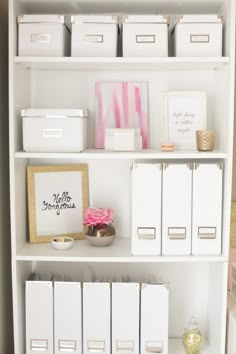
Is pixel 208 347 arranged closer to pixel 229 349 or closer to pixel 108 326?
pixel 229 349

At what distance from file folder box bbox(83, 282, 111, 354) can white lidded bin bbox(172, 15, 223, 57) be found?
95 centimetres

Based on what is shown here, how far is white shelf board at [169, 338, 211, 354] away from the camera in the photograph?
2016 millimetres

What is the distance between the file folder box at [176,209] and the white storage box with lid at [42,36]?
0.61 meters

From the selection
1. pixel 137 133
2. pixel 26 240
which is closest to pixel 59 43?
pixel 137 133

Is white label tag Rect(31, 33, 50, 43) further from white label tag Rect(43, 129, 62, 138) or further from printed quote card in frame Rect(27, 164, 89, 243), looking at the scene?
printed quote card in frame Rect(27, 164, 89, 243)

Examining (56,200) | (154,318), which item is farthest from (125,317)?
(56,200)

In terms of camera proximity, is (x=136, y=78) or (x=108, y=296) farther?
(x=136, y=78)

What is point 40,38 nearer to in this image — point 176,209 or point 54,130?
point 54,130

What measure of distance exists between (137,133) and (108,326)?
764 millimetres

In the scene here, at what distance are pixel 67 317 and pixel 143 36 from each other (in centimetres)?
111

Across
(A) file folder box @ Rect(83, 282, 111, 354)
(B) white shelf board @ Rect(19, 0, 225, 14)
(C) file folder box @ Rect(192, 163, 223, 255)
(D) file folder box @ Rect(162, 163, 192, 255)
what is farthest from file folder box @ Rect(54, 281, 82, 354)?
(B) white shelf board @ Rect(19, 0, 225, 14)

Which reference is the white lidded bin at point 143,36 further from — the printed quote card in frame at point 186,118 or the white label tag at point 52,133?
the white label tag at point 52,133

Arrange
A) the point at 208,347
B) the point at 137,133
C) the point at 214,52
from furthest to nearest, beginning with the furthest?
the point at 208,347 < the point at 137,133 < the point at 214,52

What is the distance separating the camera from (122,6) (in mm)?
1898
